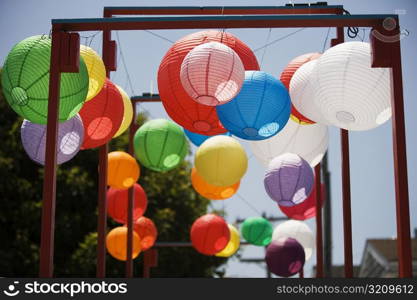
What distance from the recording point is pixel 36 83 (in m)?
6.88

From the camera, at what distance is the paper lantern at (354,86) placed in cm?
678

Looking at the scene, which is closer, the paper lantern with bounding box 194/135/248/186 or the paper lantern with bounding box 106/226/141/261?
the paper lantern with bounding box 194/135/248/186

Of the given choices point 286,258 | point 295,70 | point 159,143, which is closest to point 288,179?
point 295,70

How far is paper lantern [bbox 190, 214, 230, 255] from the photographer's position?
12.2 meters

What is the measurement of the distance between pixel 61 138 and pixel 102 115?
54 centimetres

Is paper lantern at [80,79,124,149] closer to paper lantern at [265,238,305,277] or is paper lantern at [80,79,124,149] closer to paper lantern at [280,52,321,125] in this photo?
paper lantern at [280,52,321,125]

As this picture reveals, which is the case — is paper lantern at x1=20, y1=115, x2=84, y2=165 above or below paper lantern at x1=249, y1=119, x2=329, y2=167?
below

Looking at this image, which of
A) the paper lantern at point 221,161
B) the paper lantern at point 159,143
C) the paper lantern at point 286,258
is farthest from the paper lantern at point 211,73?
the paper lantern at point 286,258

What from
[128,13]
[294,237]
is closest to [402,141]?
[128,13]

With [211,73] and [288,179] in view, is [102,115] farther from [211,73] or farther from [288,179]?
[288,179]

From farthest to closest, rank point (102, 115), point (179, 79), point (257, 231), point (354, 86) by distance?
point (257, 231)
point (102, 115)
point (179, 79)
point (354, 86)

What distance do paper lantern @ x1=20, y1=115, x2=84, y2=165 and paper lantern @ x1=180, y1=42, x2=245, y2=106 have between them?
138 cm

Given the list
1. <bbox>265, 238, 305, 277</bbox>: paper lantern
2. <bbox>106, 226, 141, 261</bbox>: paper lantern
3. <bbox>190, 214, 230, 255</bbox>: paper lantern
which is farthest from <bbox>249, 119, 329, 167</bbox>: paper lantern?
<bbox>106, 226, 141, 261</bbox>: paper lantern

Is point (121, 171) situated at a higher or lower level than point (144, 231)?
higher
